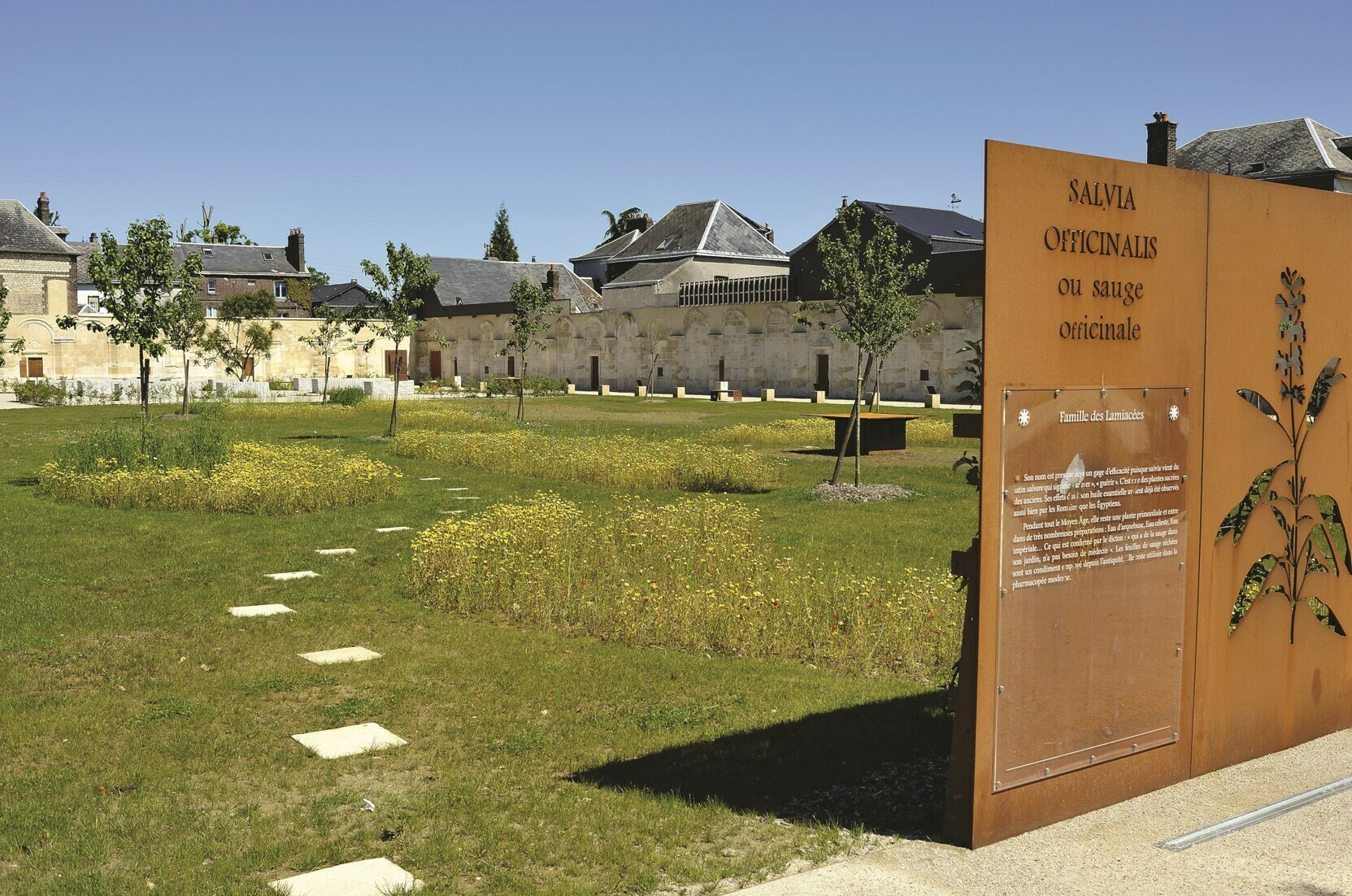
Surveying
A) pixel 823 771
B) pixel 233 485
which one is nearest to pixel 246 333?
pixel 233 485

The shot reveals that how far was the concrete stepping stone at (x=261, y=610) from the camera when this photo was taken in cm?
802

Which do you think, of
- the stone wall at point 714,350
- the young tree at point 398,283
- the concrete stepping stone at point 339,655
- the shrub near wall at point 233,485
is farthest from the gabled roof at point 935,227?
the concrete stepping stone at point 339,655

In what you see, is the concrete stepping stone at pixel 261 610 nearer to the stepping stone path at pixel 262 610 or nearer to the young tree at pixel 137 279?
the stepping stone path at pixel 262 610

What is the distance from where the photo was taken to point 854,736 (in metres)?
5.48

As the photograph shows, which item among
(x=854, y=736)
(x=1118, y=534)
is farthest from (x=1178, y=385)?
(x=854, y=736)

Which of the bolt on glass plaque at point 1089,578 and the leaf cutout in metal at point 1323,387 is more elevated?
the leaf cutout in metal at point 1323,387

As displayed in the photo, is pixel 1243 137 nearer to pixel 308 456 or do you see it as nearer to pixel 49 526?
pixel 308 456

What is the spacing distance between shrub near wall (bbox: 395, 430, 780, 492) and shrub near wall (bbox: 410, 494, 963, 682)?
5281 millimetres

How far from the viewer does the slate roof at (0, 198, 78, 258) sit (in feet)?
189

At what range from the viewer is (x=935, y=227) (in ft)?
172

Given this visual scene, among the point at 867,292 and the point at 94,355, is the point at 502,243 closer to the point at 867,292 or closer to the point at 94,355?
the point at 94,355

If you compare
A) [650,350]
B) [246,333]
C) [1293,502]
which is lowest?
[1293,502]

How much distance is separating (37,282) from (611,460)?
5204cm

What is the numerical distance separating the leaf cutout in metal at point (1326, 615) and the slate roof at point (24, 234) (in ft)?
Answer: 203
